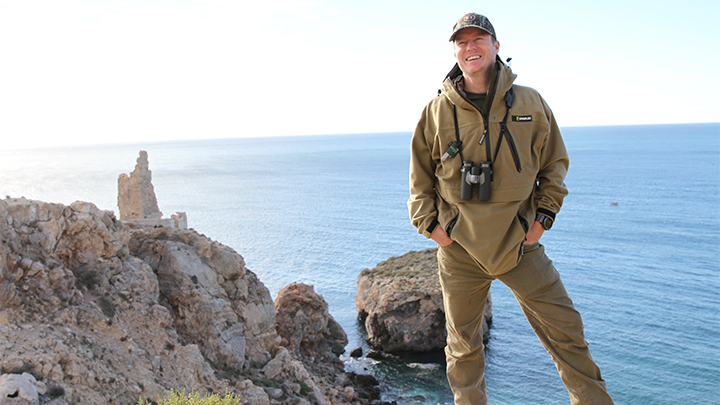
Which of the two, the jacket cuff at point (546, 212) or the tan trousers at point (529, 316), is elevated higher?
the jacket cuff at point (546, 212)

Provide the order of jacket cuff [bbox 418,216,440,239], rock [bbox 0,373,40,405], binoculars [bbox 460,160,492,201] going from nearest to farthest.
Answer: binoculars [bbox 460,160,492,201] < jacket cuff [bbox 418,216,440,239] < rock [bbox 0,373,40,405]

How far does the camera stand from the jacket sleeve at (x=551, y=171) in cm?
446

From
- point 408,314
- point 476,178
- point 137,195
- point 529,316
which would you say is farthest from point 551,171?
point 408,314

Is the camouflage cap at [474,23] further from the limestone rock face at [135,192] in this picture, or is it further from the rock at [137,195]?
the limestone rock face at [135,192]

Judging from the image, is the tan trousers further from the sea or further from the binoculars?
the sea

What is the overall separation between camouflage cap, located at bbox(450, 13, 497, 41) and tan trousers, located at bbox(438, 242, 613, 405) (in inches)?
77.9

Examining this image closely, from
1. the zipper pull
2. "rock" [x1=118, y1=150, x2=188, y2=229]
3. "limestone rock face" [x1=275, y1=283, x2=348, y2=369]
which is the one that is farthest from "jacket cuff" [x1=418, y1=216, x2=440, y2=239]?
"limestone rock face" [x1=275, y1=283, x2=348, y2=369]

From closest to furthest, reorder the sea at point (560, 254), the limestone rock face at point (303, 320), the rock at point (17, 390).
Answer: the rock at point (17, 390) < the limestone rock face at point (303, 320) < the sea at point (560, 254)

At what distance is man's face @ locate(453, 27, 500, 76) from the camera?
4.41 m

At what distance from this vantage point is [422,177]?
475 centimetres

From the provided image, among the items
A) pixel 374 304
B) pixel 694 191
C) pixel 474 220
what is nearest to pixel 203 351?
pixel 474 220

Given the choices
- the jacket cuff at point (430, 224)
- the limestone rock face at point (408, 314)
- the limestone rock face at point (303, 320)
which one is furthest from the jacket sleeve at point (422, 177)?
the limestone rock face at point (408, 314)

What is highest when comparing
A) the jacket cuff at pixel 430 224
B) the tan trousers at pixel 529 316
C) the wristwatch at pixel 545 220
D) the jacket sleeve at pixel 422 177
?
the jacket sleeve at pixel 422 177

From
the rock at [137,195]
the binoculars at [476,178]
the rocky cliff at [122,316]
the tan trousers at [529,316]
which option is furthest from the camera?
the rock at [137,195]
